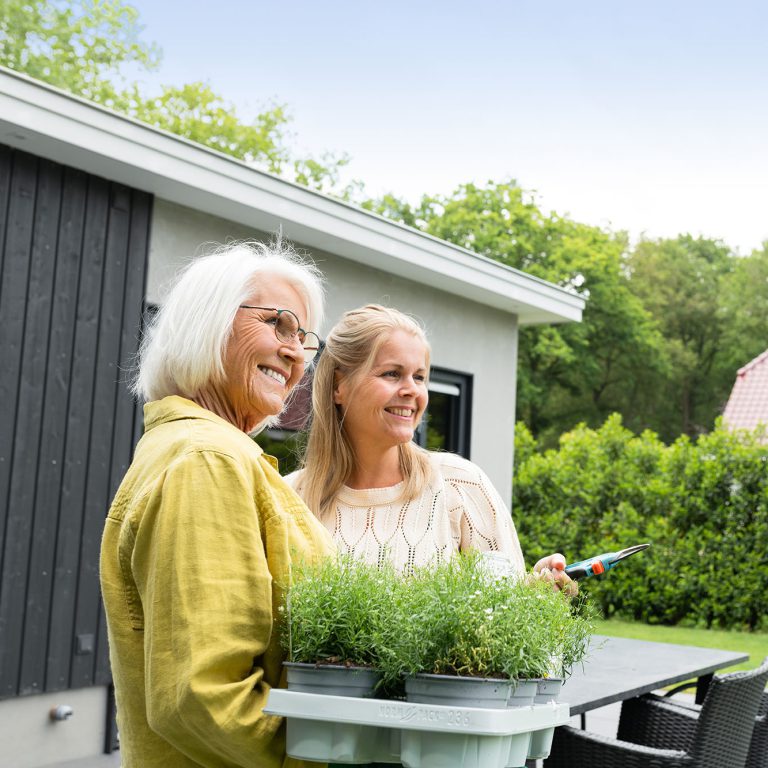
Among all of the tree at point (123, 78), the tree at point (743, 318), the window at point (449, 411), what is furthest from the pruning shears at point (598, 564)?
the tree at point (743, 318)

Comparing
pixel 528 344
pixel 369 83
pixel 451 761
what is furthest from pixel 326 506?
pixel 369 83

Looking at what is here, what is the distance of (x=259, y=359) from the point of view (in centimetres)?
142

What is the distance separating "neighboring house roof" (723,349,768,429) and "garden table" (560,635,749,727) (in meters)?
16.8

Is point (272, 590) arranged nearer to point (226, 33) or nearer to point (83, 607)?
point (83, 607)

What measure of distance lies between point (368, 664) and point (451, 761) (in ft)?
0.46

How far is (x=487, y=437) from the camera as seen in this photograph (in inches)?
289

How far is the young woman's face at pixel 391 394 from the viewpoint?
7.34 ft

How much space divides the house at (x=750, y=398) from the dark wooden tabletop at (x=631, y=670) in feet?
55.3

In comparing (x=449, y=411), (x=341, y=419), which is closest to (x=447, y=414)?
(x=449, y=411)

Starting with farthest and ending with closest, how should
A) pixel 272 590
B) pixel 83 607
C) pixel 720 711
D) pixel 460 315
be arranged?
1. pixel 460 315
2. pixel 83 607
3. pixel 720 711
4. pixel 272 590

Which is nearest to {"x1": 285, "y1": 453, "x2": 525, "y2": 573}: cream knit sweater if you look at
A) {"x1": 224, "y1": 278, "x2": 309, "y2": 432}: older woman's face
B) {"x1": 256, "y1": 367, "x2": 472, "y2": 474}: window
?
{"x1": 224, "y1": 278, "x2": 309, "y2": 432}: older woman's face

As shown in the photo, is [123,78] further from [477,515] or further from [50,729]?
[477,515]

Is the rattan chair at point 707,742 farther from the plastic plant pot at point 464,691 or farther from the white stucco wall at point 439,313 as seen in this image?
the white stucco wall at point 439,313

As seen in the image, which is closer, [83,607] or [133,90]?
[83,607]
